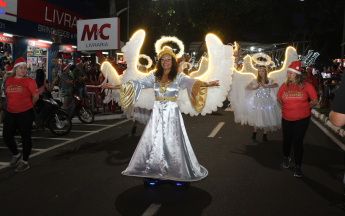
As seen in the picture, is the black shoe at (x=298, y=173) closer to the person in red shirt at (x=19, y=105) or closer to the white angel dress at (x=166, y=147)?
the white angel dress at (x=166, y=147)

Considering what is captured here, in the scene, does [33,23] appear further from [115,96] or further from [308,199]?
[308,199]

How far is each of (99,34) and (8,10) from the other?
166 inches

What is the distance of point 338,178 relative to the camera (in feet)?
17.6

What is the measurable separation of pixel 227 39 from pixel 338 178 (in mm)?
33802

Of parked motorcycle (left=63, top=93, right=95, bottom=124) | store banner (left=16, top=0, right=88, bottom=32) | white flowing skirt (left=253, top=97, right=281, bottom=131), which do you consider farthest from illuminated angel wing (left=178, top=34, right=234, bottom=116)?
store banner (left=16, top=0, right=88, bottom=32)

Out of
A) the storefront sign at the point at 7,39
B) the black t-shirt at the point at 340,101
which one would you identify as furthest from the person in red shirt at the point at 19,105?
the storefront sign at the point at 7,39

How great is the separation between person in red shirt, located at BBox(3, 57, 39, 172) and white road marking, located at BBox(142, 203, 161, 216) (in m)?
2.90

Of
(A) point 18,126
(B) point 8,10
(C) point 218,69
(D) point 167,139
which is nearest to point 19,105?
(A) point 18,126

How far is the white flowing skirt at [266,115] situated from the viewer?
8336 millimetres

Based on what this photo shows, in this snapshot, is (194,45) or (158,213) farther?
(194,45)

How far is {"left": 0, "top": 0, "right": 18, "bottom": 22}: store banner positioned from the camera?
14.0 metres

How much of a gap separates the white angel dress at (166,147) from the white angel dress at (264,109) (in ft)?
12.5

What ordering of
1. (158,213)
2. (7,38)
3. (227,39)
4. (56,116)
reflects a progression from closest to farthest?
(158,213) → (56,116) → (7,38) → (227,39)

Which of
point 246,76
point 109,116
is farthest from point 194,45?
point 246,76
